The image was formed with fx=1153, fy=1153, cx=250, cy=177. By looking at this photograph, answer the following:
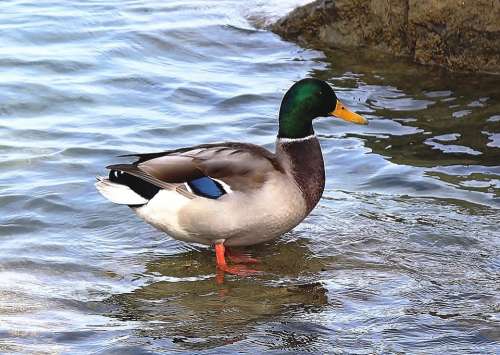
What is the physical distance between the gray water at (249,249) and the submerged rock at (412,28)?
7.5 inches

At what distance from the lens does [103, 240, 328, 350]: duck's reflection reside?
5.37 metres

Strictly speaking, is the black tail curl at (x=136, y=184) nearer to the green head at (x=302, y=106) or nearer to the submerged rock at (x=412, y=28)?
the green head at (x=302, y=106)

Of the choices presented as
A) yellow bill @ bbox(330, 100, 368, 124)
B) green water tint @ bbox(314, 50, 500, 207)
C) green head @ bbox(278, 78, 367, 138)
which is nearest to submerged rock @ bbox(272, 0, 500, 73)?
green water tint @ bbox(314, 50, 500, 207)

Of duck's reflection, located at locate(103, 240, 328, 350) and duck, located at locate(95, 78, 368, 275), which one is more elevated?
duck, located at locate(95, 78, 368, 275)

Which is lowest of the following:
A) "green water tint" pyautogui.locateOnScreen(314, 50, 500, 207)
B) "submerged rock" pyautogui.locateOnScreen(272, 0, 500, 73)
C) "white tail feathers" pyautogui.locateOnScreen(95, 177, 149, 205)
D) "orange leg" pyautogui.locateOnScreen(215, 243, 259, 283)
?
"orange leg" pyautogui.locateOnScreen(215, 243, 259, 283)

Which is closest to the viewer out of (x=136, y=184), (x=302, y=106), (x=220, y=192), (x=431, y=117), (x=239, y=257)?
(x=220, y=192)

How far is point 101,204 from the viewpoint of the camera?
7.39 m

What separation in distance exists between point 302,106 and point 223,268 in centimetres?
110

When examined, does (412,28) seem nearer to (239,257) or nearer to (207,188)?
(239,257)

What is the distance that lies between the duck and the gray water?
251 mm

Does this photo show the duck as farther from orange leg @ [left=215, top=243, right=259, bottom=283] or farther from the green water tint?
the green water tint

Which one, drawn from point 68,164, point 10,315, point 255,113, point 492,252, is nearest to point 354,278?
point 492,252

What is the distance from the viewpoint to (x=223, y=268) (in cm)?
636

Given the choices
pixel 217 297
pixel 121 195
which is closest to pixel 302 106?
pixel 121 195
